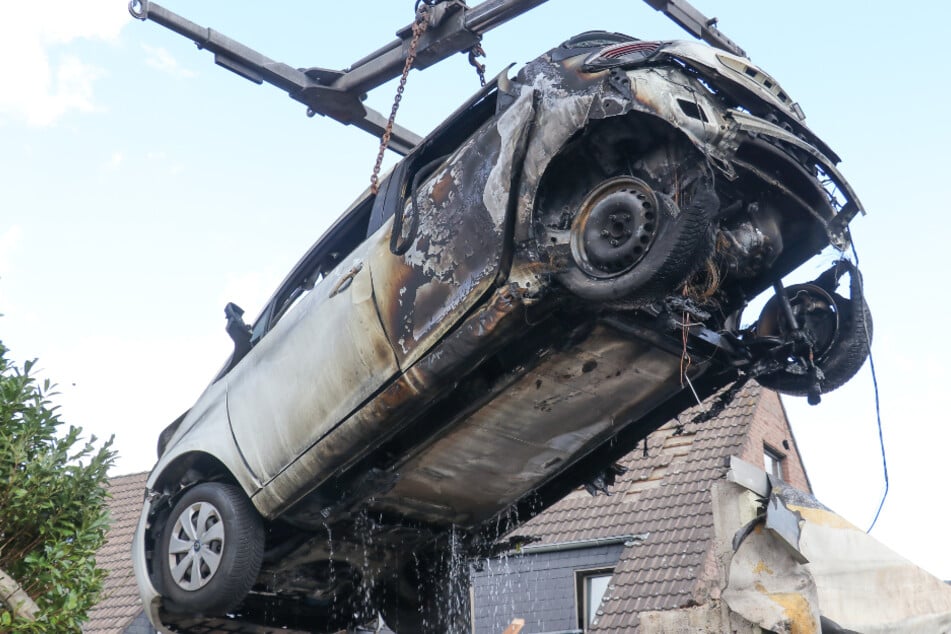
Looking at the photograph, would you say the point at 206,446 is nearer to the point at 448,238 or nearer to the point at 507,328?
the point at 448,238

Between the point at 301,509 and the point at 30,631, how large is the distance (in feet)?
6.23

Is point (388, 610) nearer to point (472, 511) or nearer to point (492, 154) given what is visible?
point (472, 511)

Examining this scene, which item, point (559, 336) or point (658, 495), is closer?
point (559, 336)

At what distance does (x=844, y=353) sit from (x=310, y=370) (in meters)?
3.05

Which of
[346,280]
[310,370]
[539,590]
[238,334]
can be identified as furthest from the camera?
[539,590]

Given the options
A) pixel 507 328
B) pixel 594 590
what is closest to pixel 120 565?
pixel 594 590

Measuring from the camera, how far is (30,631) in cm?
614

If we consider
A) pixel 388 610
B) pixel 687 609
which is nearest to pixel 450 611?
pixel 388 610

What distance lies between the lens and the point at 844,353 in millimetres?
6973

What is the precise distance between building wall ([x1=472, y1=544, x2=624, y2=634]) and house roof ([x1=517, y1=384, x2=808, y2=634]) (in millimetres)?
219

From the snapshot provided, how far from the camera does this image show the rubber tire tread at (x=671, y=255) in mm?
5824

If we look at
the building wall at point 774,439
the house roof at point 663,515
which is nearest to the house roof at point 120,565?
the house roof at point 663,515

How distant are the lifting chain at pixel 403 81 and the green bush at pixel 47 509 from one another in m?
2.16

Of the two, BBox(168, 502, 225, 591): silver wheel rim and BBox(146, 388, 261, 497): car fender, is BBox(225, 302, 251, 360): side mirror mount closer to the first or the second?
BBox(146, 388, 261, 497): car fender
